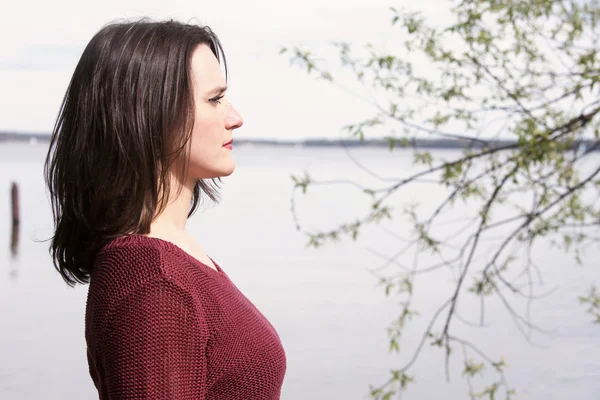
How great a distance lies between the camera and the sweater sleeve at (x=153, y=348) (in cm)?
126

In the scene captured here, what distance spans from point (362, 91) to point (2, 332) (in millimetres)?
9151

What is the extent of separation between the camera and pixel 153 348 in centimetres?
126

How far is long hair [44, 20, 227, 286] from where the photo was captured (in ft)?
4.52

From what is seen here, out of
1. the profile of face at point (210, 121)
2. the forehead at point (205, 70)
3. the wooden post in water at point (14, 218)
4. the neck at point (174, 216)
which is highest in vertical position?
the forehead at point (205, 70)

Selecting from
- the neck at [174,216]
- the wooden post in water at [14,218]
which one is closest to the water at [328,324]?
the wooden post in water at [14,218]

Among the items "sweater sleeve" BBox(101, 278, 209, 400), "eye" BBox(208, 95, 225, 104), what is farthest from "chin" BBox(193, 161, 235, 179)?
"sweater sleeve" BBox(101, 278, 209, 400)

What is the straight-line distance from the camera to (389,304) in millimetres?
13141

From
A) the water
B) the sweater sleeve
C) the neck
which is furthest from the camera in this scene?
the water

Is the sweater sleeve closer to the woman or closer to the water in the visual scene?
the woman

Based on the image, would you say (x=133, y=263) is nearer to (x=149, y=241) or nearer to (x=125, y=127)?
(x=149, y=241)

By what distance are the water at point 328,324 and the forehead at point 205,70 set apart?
463 centimetres

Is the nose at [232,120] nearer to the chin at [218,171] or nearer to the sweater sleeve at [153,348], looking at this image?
the chin at [218,171]

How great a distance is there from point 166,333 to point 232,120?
0.41 m

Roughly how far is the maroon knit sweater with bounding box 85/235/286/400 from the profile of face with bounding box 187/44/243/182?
0.16 m
